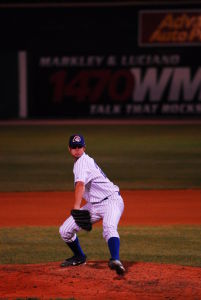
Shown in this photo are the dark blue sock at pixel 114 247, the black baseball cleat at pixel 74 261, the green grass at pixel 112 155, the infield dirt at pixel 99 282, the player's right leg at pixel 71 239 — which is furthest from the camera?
the green grass at pixel 112 155

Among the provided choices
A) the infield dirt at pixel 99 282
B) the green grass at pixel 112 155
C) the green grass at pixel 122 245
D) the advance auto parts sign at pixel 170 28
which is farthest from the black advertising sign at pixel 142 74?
the infield dirt at pixel 99 282

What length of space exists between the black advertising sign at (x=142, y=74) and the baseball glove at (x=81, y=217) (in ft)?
77.5

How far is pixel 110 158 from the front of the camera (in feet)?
64.3

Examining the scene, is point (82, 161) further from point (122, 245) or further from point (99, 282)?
point (122, 245)

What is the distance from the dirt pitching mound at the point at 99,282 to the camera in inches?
280

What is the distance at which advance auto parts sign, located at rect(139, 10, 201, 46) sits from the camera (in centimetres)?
3106

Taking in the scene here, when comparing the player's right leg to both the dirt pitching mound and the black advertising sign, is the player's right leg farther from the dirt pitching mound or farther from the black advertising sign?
the black advertising sign

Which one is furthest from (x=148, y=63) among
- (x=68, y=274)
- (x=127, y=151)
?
(x=68, y=274)

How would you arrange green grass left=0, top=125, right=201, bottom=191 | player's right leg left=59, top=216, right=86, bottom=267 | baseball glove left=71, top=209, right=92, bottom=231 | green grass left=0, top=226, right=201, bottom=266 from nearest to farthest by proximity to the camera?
baseball glove left=71, top=209, right=92, bottom=231 < player's right leg left=59, top=216, right=86, bottom=267 < green grass left=0, top=226, right=201, bottom=266 < green grass left=0, top=125, right=201, bottom=191

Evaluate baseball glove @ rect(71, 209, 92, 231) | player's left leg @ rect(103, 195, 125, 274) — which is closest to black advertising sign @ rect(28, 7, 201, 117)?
player's left leg @ rect(103, 195, 125, 274)

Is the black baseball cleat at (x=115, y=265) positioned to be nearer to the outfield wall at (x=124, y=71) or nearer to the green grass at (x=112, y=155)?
the green grass at (x=112, y=155)

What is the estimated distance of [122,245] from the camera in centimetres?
970

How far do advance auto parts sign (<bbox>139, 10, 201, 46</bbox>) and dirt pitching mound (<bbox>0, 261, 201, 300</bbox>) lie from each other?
23.6m

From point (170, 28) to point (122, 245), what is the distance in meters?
22.5
